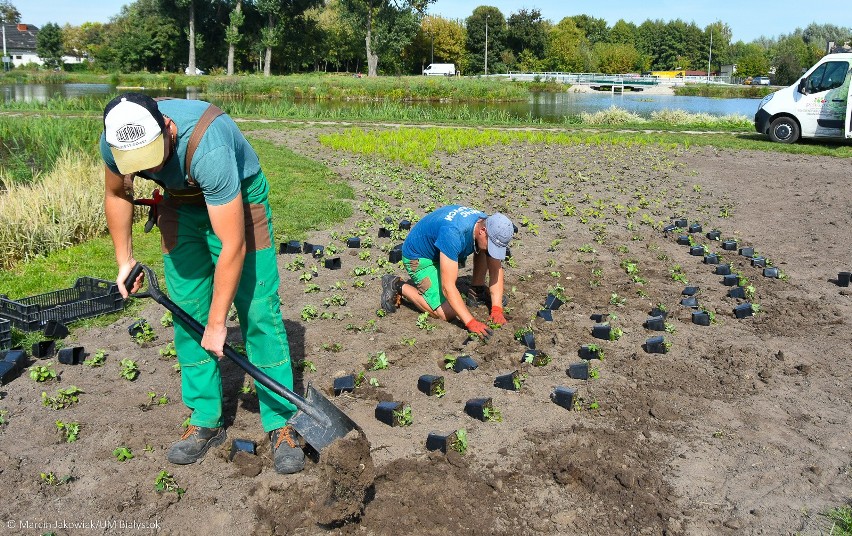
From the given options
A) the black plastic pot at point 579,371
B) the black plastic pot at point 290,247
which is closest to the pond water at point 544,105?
the black plastic pot at point 290,247

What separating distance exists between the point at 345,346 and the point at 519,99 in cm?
4013

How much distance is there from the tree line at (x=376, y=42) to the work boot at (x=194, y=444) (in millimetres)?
58386

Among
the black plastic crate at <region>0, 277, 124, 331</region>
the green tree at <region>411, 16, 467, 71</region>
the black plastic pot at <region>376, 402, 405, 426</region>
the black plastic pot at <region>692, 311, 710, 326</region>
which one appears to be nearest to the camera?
the black plastic pot at <region>376, 402, 405, 426</region>

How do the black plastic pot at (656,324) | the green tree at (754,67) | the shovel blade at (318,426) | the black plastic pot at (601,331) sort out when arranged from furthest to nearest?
the green tree at (754,67), the black plastic pot at (656,324), the black plastic pot at (601,331), the shovel blade at (318,426)

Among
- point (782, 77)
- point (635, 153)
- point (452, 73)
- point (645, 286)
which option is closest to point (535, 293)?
point (645, 286)

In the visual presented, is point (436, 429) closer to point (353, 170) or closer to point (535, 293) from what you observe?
point (535, 293)

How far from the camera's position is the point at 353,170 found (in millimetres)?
14086

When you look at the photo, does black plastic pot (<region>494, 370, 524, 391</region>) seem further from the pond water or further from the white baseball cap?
the pond water

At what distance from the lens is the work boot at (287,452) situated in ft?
13.3

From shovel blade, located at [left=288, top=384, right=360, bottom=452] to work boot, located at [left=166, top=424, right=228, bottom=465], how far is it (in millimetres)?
655

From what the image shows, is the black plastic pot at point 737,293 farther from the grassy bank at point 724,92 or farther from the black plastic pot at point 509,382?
the grassy bank at point 724,92

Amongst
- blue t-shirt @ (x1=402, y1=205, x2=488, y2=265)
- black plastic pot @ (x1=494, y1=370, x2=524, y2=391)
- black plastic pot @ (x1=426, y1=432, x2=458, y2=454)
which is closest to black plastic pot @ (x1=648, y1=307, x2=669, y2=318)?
blue t-shirt @ (x1=402, y1=205, x2=488, y2=265)

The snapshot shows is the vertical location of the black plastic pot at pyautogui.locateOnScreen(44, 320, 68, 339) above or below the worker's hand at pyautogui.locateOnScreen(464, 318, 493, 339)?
below

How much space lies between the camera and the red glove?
6.23 metres
